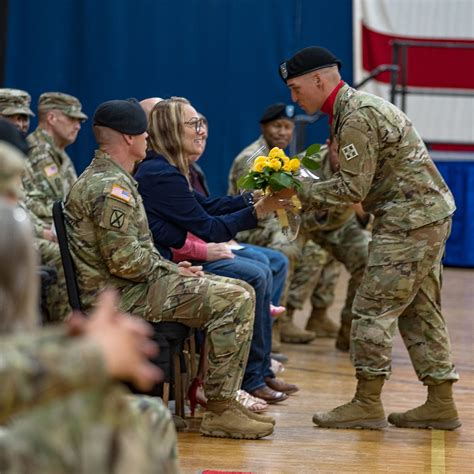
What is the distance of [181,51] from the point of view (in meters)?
11.6

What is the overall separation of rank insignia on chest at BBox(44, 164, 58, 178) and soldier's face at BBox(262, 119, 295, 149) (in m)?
1.31

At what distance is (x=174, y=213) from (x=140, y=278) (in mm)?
445

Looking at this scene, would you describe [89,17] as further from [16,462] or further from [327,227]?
[16,462]

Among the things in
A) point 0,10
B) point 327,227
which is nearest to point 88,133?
point 0,10

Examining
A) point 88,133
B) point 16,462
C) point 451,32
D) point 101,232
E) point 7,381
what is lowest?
point 88,133

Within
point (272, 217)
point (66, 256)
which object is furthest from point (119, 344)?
point (272, 217)

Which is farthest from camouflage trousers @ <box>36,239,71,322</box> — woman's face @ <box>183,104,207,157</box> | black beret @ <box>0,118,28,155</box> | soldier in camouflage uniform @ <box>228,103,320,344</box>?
black beret @ <box>0,118,28,155</box>

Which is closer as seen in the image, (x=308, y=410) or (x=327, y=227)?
(x=308, y=410)

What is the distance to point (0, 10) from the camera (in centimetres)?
1121

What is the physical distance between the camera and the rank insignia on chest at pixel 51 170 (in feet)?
22.1

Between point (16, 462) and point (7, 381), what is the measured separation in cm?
18

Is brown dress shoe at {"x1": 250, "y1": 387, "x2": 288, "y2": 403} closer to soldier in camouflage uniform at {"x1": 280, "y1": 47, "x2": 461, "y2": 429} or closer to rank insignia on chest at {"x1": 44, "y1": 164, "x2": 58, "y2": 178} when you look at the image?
soldier in camouflage uniform at {"x1": 280, "y1": 47, "x2": 461, "y2": 429}

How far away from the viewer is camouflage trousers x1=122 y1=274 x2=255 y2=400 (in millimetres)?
4582

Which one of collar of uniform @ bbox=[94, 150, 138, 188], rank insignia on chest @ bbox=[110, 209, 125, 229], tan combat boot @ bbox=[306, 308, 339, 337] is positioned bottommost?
tan combat boot @ bbox=[306, 308, 339, 337]
